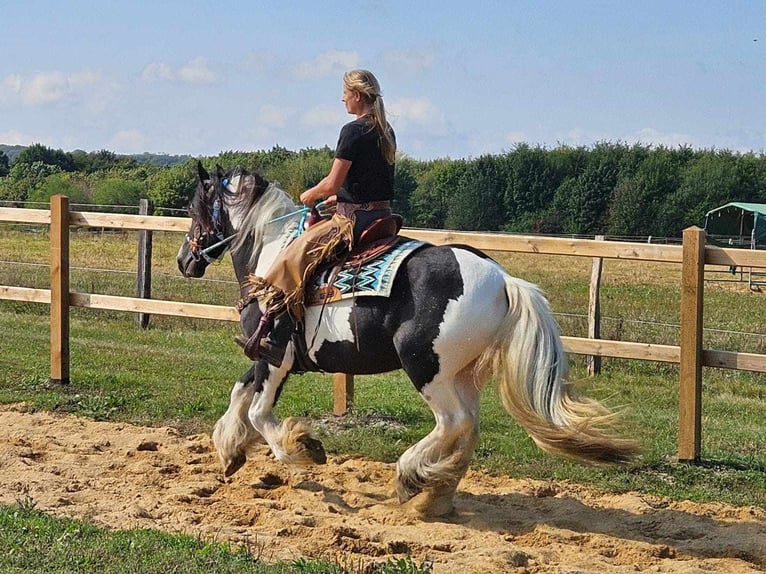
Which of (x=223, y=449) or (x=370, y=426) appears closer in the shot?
(x=223, y=449)

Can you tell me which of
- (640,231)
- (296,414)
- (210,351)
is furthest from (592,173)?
(296,414)

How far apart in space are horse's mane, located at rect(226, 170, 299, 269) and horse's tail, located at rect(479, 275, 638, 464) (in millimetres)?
1867

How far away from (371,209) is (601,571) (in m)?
2.53

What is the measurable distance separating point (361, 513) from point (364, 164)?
2166mm

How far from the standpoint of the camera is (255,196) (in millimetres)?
6867

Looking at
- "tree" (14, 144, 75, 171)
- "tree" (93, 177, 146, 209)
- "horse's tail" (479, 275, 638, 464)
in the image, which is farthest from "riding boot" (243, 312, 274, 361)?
"tree" (14, 144, 75, 171)

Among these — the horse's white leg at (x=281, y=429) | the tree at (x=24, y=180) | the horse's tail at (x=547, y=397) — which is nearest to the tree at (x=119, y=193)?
the tree at (x=24, y=180)

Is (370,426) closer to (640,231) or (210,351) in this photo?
(210,351)

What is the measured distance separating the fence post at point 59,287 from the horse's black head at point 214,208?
3070mm

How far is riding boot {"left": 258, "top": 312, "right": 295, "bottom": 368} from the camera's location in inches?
246

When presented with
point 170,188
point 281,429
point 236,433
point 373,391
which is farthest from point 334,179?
point 170,188

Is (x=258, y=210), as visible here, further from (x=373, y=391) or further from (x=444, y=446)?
(x=373, y=391)

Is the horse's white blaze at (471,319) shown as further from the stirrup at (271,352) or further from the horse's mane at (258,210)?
the horse's mane at (258,210)

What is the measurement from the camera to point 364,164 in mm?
6004
